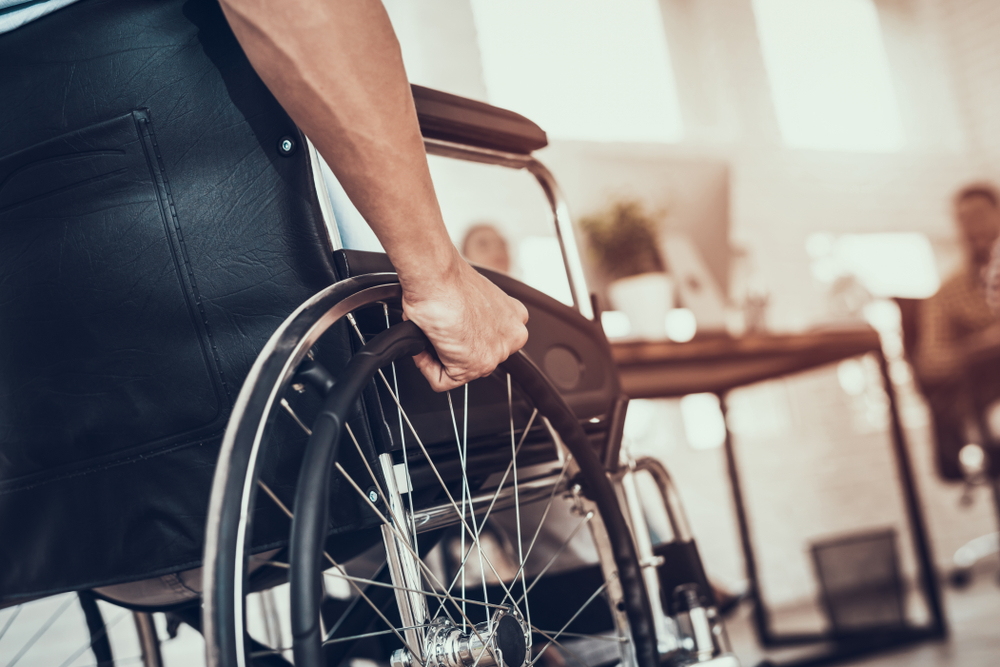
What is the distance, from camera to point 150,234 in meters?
0.71

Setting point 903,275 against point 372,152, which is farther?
point 903,275

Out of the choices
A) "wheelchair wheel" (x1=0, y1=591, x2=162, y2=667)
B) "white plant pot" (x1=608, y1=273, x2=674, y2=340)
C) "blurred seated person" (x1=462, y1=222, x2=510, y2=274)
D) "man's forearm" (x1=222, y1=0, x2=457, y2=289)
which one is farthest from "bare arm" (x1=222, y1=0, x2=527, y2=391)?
"blurred seated person" (x1=462, y1=222, x2=510, y2=274)

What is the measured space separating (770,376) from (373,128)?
2.20m

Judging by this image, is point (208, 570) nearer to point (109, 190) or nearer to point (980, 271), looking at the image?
point (109, 190)

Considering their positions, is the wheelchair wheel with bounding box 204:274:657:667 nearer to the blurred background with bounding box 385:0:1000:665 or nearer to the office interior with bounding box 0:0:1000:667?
the office interior with bounding box 0:0:1000:667

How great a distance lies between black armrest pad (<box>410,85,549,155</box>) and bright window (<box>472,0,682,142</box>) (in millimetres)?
2346

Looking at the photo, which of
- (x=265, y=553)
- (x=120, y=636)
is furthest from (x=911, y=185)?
(x=265, y=553)

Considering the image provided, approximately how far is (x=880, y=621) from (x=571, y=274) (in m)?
1.78

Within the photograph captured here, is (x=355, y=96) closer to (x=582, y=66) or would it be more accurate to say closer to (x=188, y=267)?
(x=188, y=267)

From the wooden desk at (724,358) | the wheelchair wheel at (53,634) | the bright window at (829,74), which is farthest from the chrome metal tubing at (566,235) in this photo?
the bright window at (829,74)

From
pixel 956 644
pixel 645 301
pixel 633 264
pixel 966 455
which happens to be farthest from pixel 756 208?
pixel 956 644

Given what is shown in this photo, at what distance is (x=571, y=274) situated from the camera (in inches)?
46.8

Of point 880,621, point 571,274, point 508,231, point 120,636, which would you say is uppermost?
point 508,231

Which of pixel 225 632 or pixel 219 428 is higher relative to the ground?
pixel 219 428
